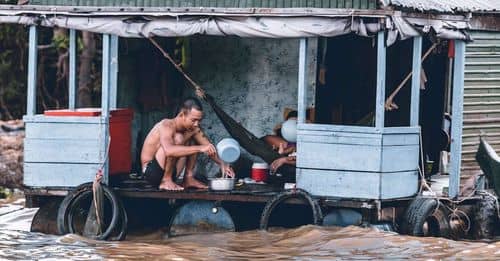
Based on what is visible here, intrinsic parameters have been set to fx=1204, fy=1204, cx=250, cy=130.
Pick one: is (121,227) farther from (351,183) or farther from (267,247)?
(351,183)

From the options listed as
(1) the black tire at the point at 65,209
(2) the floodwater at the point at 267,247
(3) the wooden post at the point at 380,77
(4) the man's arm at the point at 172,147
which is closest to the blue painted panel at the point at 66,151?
(1) the black tire at the point at 65,209

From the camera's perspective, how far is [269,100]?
16531 millimetres

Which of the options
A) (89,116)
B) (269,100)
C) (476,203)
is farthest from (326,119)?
(89,116)

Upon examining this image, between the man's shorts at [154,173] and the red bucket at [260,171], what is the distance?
1.39 m

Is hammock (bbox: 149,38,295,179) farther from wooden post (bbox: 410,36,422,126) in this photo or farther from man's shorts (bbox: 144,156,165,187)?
wooden post (bbox: 410,36,422,126)

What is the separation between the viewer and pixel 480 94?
17703 millimetres

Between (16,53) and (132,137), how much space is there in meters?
7.67

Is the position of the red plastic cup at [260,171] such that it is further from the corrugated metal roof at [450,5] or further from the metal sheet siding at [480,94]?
the metal sheet siding at [480,94]

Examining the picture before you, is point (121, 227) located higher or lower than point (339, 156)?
lower

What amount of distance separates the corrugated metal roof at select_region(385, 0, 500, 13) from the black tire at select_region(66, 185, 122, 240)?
4.02 meters

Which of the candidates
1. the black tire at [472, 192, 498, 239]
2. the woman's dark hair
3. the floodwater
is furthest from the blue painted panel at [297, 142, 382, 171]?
the black tire at [472, 192, 498, 239]

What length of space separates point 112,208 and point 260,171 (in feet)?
6.98

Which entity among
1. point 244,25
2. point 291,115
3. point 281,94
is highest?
point 244,25

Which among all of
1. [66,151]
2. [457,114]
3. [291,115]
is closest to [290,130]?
[291,115]
